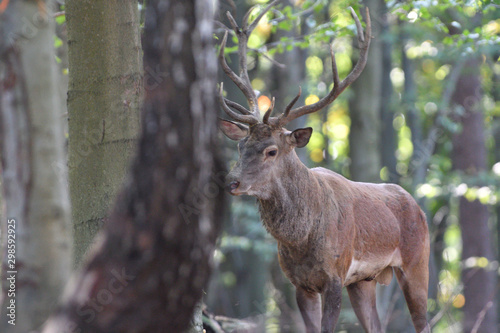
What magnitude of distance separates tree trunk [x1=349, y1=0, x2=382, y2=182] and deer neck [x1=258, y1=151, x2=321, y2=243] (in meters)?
8.86

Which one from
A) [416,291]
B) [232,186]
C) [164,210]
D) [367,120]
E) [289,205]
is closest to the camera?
[164,210]

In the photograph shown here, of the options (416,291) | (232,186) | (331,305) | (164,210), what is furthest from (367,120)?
(164,210)

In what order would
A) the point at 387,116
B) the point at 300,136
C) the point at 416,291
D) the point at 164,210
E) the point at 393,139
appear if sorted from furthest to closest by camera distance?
the point at 393,139, the point at 387,116, the point at 416,291, the point at 300,136, the point at 164,210

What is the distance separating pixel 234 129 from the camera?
19.5ft

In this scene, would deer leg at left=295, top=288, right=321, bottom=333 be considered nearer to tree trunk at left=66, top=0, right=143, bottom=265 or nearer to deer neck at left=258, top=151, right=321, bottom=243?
deer neck at left=258, top=151, right=321, bottom=243

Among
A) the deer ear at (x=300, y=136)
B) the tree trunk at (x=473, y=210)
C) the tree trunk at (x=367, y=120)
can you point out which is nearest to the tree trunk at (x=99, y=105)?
the deer ear at (x=300, y=136)

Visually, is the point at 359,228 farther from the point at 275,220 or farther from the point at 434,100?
the point at 434,100

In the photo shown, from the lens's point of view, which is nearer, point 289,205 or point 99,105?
point 99,105

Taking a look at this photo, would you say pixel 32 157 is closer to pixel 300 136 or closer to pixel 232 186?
pixel 232 186

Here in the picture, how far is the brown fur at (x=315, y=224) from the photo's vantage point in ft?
17.6

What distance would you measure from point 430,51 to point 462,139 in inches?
149

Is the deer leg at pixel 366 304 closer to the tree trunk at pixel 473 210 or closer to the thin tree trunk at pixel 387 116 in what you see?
the thin tree trunk at pixel 387 116

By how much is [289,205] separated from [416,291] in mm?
1956

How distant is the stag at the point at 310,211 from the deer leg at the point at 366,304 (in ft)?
0.10
